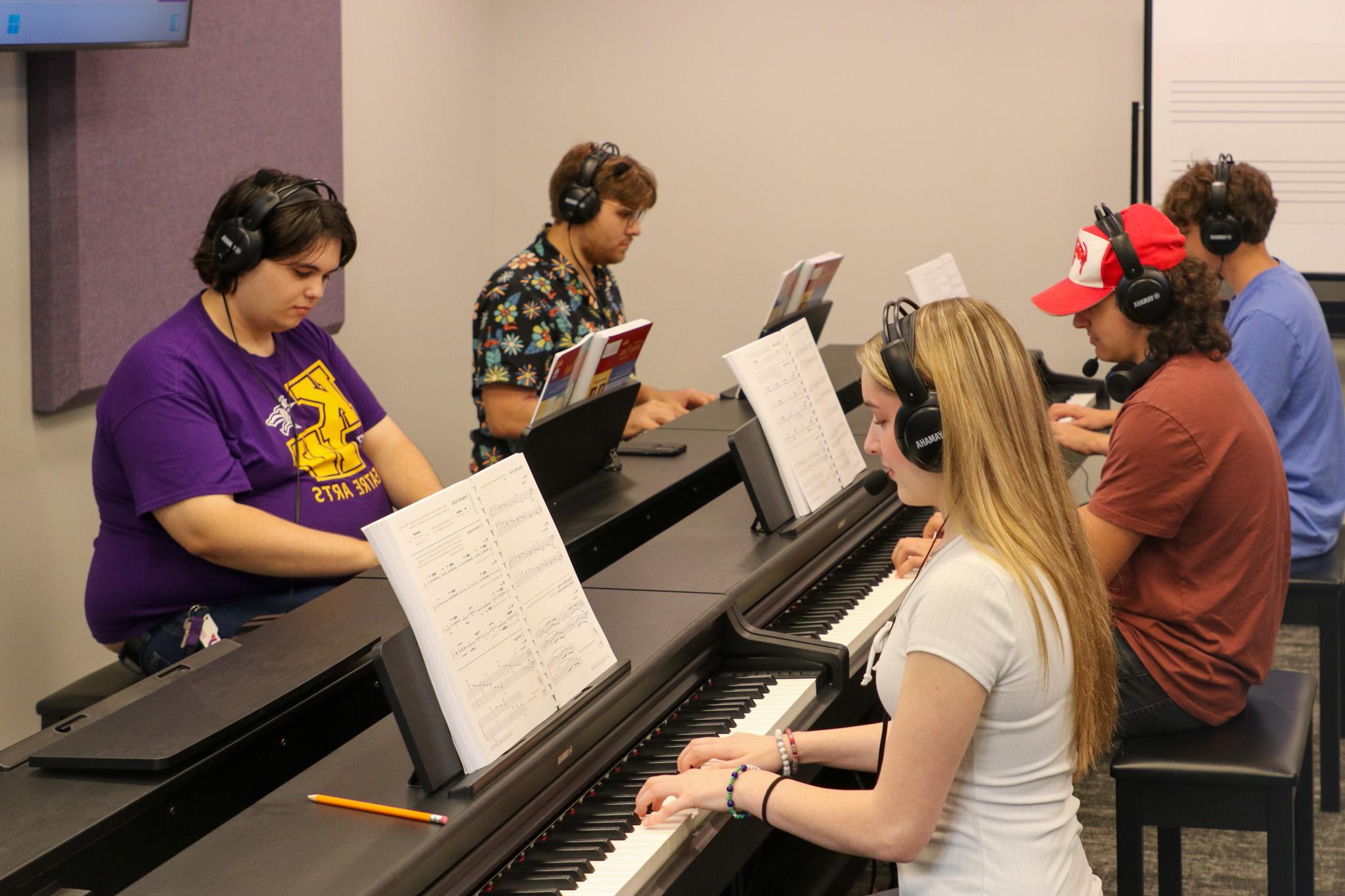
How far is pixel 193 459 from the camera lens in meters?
2.21

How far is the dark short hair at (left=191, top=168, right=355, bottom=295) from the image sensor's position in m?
2.33

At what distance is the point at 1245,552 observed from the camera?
204 cm

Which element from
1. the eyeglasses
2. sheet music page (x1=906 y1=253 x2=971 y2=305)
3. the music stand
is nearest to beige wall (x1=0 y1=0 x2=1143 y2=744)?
sheet music page (x1=906 y1=253 x2=971 y2=305)

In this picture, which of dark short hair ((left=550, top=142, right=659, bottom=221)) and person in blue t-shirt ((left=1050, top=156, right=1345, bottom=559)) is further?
dark short hair ((left=550, top=142, right=659, bottom=221))

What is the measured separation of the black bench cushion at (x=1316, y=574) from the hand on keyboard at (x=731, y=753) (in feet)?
5.42

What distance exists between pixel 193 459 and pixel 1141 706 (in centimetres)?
156

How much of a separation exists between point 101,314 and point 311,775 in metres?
2.07

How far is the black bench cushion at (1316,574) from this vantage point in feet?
9.35

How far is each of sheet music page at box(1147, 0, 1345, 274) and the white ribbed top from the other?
11.7 feet

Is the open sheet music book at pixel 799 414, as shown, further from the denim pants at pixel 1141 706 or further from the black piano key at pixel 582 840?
the black piano key at pixel 582 840

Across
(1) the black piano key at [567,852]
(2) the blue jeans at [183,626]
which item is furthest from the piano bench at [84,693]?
(1) the black piano key at [567,852]

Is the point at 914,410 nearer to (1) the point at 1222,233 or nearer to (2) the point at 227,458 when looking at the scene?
(2) the point at 227,458

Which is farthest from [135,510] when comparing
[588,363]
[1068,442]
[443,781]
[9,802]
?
[1068,442]

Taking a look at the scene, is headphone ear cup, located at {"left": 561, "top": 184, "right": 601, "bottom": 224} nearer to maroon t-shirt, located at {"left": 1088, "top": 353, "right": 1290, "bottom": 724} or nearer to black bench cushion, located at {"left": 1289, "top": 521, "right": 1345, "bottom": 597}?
maroon t-shirt, located at {"left": 1088, "top": 353, "right": 1290, "bottom": 724}
